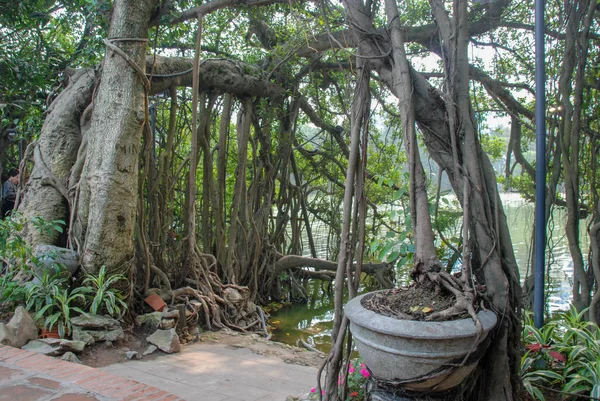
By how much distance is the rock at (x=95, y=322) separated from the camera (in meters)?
3.56

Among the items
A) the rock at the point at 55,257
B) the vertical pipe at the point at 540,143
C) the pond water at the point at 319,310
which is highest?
the vertical pipe at the point at 540,143

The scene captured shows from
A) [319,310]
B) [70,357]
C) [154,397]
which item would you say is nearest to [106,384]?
[154,397]

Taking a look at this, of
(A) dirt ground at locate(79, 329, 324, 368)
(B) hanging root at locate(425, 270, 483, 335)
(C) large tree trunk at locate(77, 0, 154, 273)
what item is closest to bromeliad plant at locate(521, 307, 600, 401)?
(B) hanging root at locate(425, 270, 483, 335)

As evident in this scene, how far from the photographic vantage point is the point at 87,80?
4.73 m

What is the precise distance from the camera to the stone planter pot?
1868mm

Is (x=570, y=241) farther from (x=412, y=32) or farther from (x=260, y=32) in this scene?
(x=260, y=32)

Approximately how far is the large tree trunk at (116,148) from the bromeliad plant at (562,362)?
9.96ft

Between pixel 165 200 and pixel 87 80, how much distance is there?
139 centimetres

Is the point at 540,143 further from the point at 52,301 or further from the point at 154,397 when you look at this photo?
the point at 52,301

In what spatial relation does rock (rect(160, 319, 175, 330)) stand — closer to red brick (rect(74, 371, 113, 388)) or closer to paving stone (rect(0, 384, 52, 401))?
red brick (rect(74, 371, 113, 388))

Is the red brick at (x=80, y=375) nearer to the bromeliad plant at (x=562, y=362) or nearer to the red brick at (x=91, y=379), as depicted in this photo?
the red brick at (x=91, y=379)

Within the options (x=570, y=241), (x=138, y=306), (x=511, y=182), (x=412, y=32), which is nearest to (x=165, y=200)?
(x=138, y=306)

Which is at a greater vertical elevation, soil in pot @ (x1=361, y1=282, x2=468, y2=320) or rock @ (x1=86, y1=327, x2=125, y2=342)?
soil in pot @ (x1=361, y1=282, x2=468, y2=320)

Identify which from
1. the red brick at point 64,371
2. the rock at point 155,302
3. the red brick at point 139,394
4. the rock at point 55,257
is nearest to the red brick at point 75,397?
the red brick at point 139,394
